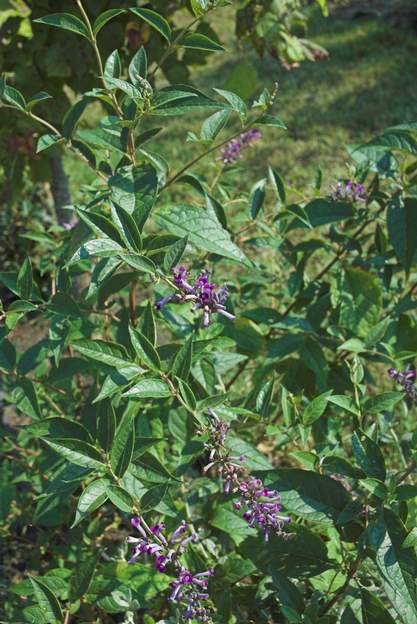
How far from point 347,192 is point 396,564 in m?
0.91

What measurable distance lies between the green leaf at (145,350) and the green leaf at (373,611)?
58cm

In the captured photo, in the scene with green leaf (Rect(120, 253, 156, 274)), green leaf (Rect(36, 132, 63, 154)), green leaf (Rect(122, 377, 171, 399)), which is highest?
green leaf (Rect(36, 132, 63, 154))

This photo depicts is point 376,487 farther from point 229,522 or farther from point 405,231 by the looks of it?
point 405,231

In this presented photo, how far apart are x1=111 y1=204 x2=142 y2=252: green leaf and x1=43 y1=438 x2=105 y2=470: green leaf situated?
34 cm

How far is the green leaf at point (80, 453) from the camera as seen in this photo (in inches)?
49.4

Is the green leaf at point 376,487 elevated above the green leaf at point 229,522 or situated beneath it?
elevated above

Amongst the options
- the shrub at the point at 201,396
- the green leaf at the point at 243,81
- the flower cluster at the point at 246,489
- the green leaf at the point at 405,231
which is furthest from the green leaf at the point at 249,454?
the green leaf at the point at 243,81

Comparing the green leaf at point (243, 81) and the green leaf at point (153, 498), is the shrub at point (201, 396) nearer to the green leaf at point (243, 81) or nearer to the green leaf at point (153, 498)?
the green leaf at point (153, 498)

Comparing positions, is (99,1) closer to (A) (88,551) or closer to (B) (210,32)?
(B) (210,32)

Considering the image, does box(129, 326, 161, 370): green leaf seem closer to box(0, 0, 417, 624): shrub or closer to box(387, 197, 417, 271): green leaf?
box(0, 0, 417, 624): shrub

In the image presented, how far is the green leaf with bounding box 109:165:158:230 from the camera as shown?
53.3 inches

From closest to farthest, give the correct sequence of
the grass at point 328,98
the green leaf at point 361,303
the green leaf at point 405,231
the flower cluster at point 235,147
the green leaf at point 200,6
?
the green leaf at point 200,6, the green leaf at point 405,231, the green leaf at point 361,303, the flower cluster at point 235,147, the grass at point 328,98

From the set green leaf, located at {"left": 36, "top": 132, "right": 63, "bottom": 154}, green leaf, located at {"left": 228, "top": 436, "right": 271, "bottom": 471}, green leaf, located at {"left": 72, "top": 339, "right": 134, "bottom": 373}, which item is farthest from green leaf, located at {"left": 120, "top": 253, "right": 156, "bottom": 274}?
green leaf, located at {"left": 228, "top": 436, "right": 271, "bottom": 471}

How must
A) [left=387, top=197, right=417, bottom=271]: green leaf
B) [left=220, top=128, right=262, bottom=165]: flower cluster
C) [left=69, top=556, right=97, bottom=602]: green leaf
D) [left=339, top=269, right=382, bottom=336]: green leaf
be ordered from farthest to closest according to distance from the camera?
[left=220, top=128, right=262, bottom=165]: flower cluster
[left=339, top=269, right=382, bottom=336]: green leaf
[left=387, top=197, right=417, bottom=271]: green leaf
[left=69, top=556, right=97, bottom=602]: green leaf
